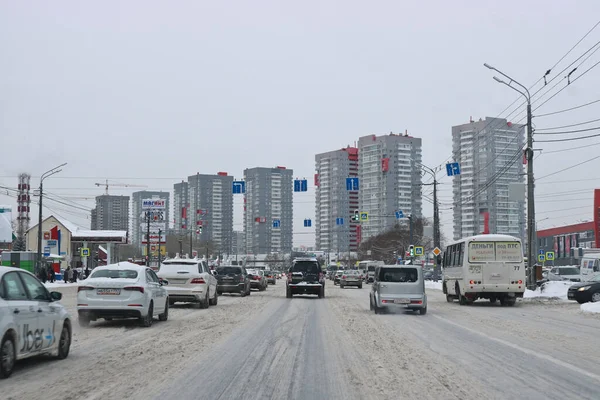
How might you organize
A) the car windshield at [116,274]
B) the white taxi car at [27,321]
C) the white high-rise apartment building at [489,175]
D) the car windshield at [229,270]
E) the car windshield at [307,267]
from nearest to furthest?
the white taxi car at [27,321]
the car windshield at [116,274]
the car windshield at [307,267]
the car windshield at [229,270]
the white high-rise apartment building at [489,175]

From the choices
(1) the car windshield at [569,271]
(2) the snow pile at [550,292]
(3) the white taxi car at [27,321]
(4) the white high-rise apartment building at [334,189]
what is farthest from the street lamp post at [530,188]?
(4) the white high-rise apartment building at [334,189]

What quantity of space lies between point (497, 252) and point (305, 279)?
11.0 metres

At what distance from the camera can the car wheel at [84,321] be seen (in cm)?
1803

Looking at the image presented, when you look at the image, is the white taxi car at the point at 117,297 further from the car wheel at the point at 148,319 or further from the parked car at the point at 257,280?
the parked car at the point at 257,280

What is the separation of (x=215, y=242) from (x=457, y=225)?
1758 inches

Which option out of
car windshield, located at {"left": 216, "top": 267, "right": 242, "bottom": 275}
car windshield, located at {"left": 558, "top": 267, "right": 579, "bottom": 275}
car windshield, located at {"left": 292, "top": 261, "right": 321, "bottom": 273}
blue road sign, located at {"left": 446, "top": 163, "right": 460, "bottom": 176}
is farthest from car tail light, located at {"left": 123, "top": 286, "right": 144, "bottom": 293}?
car windshield, located at {"left": 558, "top": 267, "right": 579, "bottom": 275}

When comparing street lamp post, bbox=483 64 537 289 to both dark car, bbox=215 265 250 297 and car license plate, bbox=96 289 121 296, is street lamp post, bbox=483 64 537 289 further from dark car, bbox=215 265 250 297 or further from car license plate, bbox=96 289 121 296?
car license plate, bbox=96 289 121 296

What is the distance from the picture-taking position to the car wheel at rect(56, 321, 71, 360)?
11781 mm

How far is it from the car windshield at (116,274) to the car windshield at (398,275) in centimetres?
1006

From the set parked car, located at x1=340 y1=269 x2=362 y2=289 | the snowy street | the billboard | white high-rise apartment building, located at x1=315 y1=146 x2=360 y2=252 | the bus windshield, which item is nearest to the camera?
the snowy street

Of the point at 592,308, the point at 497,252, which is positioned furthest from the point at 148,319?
the point at 497,252

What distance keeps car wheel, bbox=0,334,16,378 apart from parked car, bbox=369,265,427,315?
16780 mm

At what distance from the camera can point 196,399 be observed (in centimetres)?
822

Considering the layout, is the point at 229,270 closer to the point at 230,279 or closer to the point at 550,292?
the point at 230,279
